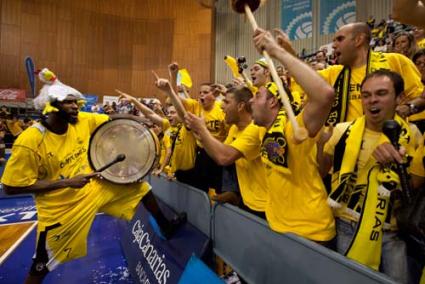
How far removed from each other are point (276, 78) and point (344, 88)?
4.09ft

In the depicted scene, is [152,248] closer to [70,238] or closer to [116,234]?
[70,238]

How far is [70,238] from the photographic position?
2.76m

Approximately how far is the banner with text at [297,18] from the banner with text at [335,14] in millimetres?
521

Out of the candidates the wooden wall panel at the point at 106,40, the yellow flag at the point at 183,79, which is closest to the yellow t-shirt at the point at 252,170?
the yellow flag at the point at 183,79

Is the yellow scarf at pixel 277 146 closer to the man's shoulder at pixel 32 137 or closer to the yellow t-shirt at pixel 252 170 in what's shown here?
the yellow t-shirt at pixel 252 170

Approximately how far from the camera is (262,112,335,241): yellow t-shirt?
64.5 inches

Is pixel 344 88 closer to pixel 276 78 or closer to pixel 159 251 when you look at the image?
pixel 276 78

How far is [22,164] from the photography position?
254 centimetres

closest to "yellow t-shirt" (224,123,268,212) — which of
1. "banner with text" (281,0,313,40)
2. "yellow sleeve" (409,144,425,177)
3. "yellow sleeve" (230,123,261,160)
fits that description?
"yellow sleeve" (230,123,261,160)

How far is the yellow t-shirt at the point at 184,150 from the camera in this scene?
343 cm

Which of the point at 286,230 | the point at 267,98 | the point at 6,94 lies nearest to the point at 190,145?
the point at 267,98

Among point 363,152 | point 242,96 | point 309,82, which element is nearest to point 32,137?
point 242,96

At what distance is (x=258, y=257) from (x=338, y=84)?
57.0 inches

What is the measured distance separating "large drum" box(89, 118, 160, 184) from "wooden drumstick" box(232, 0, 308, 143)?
1663mm
